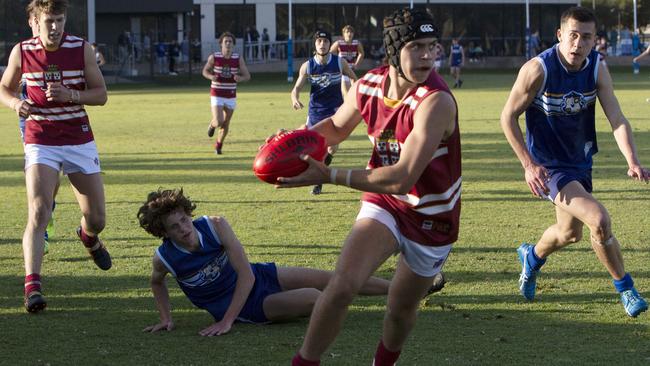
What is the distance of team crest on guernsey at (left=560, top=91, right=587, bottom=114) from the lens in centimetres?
740

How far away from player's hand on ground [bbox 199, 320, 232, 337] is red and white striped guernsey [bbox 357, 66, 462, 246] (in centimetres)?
186

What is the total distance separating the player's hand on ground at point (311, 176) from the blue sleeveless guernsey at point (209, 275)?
217cm

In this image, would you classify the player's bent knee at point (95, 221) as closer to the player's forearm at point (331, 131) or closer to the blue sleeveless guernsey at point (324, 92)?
the player's forearm at point (331, 131)

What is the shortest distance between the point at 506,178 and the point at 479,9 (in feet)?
187

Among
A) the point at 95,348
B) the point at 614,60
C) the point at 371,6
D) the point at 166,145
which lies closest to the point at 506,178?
the point at 166,145

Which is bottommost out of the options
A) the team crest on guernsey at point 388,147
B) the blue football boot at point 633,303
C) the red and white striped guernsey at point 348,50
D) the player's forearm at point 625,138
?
the blue football boot at point 633,303

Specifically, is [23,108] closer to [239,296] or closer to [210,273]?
[210,273]

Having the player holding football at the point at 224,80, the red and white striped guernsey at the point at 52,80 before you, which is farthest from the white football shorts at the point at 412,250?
the player holding football at the point at 224,80

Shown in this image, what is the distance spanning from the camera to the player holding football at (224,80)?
1953cm

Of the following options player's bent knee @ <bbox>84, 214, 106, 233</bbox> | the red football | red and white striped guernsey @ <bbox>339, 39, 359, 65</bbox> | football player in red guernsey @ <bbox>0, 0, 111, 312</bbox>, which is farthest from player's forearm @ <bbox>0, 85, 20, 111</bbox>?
red and white striped guernsey @ <bbox>339, 39, 359, 65</bbox>

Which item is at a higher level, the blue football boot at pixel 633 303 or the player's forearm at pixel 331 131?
the player's forearm at pixel 331 131

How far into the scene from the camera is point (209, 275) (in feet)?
23.3

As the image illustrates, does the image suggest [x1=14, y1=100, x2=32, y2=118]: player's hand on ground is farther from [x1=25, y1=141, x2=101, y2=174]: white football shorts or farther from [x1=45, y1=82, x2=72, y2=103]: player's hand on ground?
[x1=25, y1=141, x2=101, y2=174]: white football shorts

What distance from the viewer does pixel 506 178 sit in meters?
15.0
